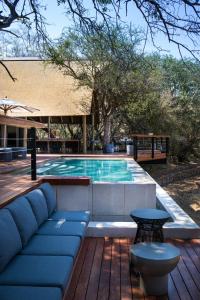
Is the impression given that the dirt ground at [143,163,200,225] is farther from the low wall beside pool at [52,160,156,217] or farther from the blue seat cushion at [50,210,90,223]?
the blue seat cushion at [50,210,90,223]

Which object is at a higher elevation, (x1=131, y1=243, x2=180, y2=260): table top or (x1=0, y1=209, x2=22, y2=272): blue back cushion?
(x1=0, y1=209, x2=22, y2=272): blue back cushion

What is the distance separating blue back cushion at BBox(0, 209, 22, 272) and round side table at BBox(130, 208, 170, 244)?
137cm

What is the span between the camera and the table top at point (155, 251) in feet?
9.36

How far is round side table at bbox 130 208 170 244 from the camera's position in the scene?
3.67 m

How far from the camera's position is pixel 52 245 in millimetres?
3137

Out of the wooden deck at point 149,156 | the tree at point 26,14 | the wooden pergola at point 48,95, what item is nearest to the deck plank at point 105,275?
the tree at point 26,14

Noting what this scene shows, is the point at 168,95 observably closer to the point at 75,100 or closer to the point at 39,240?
the point at 75,100

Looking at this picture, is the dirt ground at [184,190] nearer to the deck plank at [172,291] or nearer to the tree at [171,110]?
the tree at [171,110]

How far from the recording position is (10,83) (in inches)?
706

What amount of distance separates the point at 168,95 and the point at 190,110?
1840 millimetres

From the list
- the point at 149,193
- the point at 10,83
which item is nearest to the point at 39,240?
the point at 149,193

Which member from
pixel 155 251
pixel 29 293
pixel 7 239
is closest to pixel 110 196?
pixel 155 251

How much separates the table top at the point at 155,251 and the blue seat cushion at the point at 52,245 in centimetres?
56

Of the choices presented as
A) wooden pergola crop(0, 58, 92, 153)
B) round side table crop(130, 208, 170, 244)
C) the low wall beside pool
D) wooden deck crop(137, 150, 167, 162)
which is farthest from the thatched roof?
round side table crop(130, 208, 170, 244)
